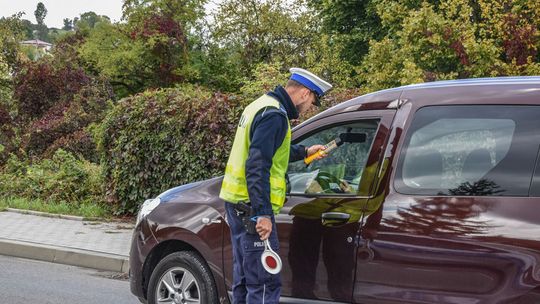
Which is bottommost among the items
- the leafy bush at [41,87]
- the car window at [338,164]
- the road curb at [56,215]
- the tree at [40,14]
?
the road curb at [56,215]

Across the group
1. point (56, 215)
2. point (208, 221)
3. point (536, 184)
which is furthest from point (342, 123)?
point (56, 215)

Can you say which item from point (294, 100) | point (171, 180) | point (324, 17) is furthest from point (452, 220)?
point (324, 17)

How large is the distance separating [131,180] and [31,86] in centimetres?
980

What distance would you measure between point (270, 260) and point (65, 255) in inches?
192

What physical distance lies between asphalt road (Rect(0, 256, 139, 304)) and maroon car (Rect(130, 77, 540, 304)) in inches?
87.6

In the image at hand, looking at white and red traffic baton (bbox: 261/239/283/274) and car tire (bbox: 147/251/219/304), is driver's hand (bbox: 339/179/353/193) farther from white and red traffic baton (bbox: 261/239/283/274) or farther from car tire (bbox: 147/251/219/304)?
car tire (bbox: 147/251/219/304)

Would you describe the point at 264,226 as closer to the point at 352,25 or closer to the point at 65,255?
the point at 65,255

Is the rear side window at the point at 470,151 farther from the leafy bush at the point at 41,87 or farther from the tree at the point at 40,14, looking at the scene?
the tree at the point at 40,14

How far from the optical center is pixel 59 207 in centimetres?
1110

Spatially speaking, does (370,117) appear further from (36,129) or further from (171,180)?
(36,129)

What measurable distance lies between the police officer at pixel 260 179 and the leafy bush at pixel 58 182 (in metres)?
7.00

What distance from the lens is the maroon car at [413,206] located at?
11.8ft

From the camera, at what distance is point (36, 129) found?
16125 mm

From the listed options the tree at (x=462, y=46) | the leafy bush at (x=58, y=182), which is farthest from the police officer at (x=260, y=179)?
the tree at (x=462, y=46)
